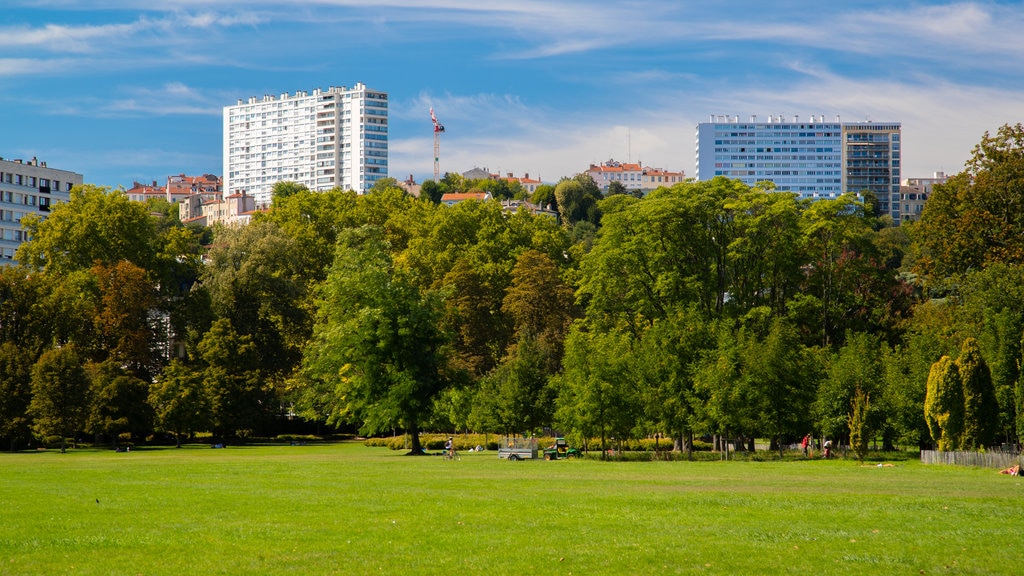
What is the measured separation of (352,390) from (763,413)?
26.0m

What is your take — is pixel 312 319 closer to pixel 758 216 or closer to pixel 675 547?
pixel 758 216

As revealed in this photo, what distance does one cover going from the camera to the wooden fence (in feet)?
136

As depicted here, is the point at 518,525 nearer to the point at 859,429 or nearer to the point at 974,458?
the point at 974,458

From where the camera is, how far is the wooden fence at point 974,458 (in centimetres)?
4131

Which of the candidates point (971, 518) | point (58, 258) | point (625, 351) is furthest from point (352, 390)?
point (971, 518)

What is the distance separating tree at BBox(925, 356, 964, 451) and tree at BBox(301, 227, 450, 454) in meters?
30.4

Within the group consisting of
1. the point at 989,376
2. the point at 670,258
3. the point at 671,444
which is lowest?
the point at 671,444

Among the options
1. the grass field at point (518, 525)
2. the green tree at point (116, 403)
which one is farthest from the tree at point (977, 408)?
the green tree at point (116, 403)

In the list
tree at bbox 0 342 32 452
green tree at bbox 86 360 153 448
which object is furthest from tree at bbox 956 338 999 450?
tree at bbox 0 342 32 452

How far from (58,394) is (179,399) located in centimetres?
872

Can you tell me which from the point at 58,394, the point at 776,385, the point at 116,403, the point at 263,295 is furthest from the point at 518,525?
the point at 263,295

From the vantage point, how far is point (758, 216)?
7131 centimetres

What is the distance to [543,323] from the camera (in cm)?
8406

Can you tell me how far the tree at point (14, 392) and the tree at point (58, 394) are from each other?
1057 millimetres
